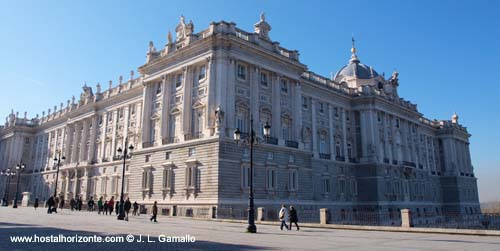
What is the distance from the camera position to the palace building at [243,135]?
36219 millimetres

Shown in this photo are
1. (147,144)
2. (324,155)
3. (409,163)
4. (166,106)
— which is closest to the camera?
(166,106)

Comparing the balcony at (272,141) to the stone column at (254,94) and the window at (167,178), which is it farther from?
the window at (167,178)

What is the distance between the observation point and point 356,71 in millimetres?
65938

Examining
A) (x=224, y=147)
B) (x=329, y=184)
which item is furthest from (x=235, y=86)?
(x=329, y=184)

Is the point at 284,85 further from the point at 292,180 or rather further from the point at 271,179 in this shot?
the point at 271,179

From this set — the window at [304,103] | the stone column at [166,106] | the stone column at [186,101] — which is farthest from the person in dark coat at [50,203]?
the window at [304,103]

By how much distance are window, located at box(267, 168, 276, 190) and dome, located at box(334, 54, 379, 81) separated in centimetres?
3310

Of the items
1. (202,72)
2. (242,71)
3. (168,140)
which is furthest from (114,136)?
(242,71)

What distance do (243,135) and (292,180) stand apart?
7.60 m

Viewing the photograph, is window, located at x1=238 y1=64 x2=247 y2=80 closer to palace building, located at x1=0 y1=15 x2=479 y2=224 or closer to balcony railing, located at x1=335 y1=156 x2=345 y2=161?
palace building, located at x1=0 y1=15 x2=479 y2=224

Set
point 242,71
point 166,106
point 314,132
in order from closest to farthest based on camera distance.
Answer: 1. point 242,71
2. point 166,106
3. point 314,132

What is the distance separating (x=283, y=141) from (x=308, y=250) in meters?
27.0

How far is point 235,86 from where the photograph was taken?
3747cm

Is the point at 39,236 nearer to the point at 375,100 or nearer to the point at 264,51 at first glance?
the point at 264,51
